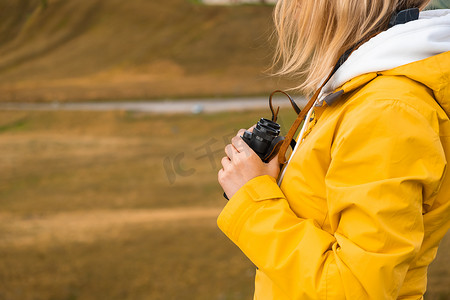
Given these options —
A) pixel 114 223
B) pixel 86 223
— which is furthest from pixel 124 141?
pixel 114 223

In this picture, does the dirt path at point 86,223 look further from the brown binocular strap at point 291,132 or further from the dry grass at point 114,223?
the brown binocular strap at point 291,132

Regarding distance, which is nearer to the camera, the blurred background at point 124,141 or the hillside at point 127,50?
the blurred background at point 124,141

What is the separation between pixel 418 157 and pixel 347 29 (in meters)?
0.32

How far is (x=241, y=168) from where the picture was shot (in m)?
1.21

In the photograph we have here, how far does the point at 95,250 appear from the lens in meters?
5.50

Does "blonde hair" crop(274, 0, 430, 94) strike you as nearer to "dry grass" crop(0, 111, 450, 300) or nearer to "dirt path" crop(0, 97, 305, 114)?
"dry grass" crop(0, 111, 450, 300)

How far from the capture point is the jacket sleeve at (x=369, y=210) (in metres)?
0.94

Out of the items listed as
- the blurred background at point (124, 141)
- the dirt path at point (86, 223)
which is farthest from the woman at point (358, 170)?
the dirt path at point (86, 223)

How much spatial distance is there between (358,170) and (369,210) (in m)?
0.08

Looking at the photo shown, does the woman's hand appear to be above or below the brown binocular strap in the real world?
below

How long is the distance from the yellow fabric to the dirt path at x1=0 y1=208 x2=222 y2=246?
512 centimetres

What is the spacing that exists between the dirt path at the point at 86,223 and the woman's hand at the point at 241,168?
496 centimetres

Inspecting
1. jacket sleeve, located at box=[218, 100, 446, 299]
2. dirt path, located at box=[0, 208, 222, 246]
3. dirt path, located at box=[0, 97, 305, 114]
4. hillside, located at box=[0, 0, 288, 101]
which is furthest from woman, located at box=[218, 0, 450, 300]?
hillside, located at box=[0, 0, 288, 101]

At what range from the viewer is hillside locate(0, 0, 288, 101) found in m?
21.5
